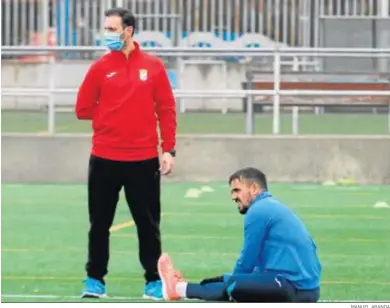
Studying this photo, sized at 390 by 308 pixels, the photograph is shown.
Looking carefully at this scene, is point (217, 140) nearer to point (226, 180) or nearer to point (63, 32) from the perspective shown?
point (226, 180)

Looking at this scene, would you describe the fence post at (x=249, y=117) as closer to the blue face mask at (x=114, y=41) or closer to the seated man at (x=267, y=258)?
the blue face mask at (x=114, y=41)

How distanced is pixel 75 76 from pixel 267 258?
1801 centimetres

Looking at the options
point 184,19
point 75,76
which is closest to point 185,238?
point 75,76

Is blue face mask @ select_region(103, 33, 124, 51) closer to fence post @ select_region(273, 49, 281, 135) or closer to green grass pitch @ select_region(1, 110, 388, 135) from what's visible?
fence post @ select_region(273, 49, 281, 135)

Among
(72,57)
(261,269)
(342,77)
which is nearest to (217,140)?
(342,77)

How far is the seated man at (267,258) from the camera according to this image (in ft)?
30.9

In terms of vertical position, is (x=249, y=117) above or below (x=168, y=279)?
above

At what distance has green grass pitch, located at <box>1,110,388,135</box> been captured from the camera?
2295 cm

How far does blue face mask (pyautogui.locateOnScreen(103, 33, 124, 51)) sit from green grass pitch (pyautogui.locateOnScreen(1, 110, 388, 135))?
37.7 feet

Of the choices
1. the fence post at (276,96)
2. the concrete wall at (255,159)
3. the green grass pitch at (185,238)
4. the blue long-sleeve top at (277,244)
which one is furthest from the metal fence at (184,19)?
the blue long-sleeve top at (277,244)

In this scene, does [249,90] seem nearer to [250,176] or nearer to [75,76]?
[75,76]

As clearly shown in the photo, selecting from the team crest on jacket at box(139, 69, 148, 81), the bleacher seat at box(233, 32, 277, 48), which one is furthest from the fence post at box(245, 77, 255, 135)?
the team crest on jacket at box(139, 69, 148, 81)

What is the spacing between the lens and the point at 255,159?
20.1m

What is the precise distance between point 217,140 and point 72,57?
7.43 metres
